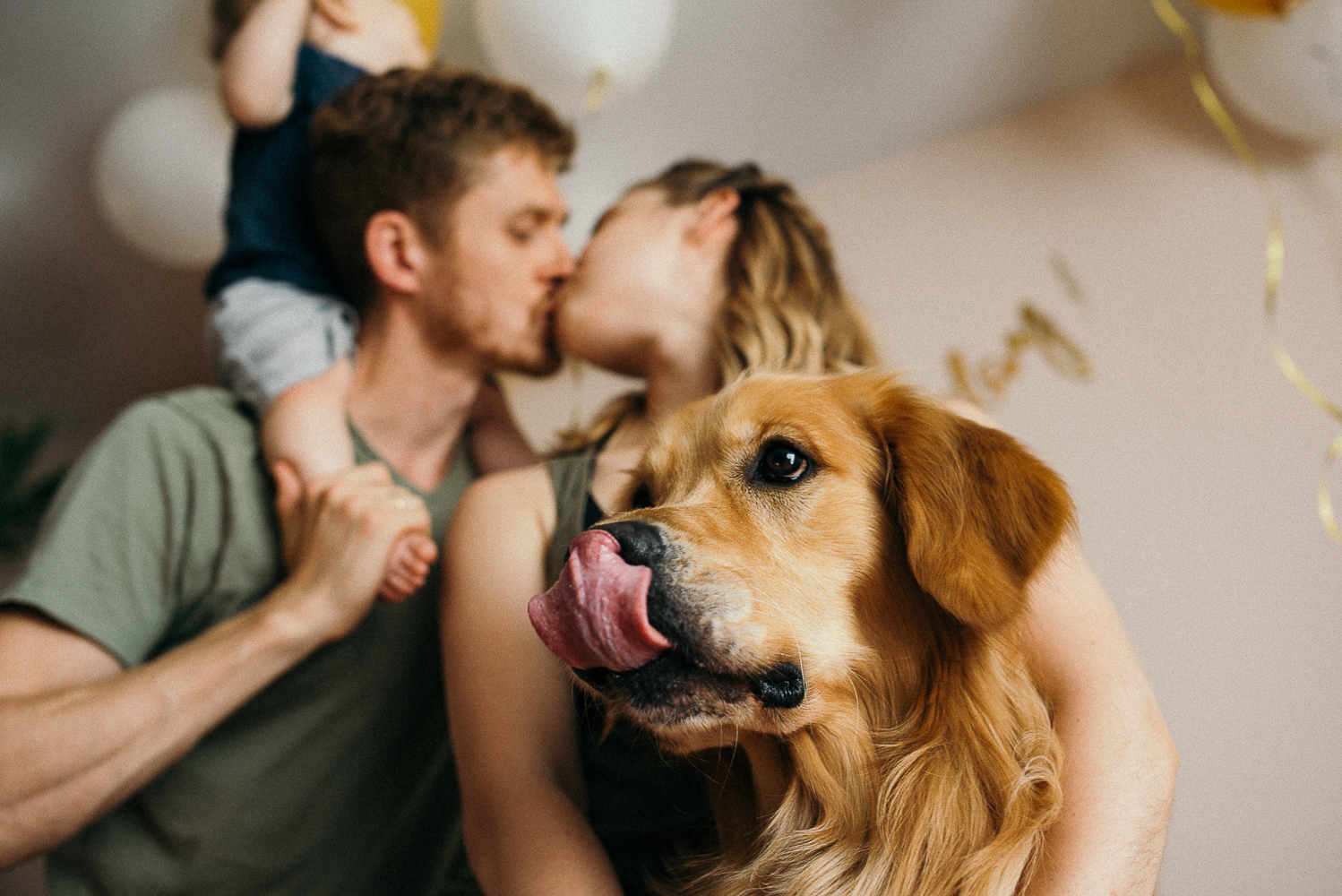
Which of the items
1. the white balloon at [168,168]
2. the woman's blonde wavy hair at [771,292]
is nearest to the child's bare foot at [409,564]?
the woman's blonde wavy hair at [771,292]

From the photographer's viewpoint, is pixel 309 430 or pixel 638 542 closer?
pixel 638 542

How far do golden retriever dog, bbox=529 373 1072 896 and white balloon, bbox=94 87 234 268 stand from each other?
5.69ft

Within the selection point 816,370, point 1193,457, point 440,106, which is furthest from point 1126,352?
point 440,106

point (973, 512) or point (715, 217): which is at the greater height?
point (715, 217)

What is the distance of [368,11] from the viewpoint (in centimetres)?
179

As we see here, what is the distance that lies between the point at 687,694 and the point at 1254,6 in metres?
1.73

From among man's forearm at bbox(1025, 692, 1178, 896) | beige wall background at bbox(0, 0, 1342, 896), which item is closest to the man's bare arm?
man's forearm at bbox(1025, 692, 1178, 896)

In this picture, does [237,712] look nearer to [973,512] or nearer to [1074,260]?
[973,512]


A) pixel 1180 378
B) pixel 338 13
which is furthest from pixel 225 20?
pixel 1180 378

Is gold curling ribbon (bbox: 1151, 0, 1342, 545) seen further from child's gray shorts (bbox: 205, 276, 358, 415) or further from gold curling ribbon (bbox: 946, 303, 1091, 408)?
child's gray shorts (bbox: 205, 276, 358, 415)

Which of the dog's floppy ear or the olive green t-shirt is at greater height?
the dog's floppy ear

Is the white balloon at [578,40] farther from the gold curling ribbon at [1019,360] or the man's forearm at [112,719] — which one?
the man's forearm at [112,719]

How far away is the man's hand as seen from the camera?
1176 millimetres

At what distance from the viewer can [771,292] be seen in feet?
4.29
